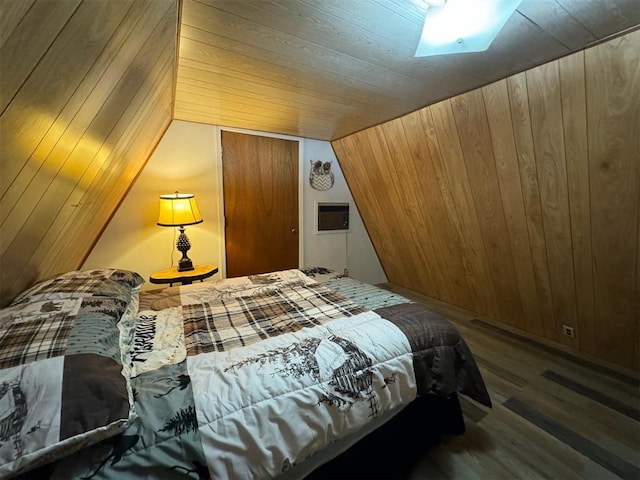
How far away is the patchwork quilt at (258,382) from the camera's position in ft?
2.60

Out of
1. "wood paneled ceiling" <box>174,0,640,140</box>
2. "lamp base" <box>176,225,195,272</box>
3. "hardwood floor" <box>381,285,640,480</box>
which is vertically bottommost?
"hardwood floor" <box>381,285,640,480</box>

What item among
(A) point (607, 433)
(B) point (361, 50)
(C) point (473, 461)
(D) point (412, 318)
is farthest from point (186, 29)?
(A) point (607, 433)

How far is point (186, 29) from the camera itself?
1284mm

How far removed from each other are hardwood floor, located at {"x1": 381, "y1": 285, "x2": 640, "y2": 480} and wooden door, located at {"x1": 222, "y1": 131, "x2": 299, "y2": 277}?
2356mm

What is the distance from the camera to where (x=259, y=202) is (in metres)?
3.21

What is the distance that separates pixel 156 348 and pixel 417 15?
188cm

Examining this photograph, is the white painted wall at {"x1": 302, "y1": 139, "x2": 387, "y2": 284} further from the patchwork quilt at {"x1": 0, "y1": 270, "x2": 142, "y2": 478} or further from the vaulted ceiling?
the patchwork quilt at {"x1": 0, "y1": 270, "x2": 142, "y2": 478}

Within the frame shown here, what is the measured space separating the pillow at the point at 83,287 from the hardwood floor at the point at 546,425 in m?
1.81

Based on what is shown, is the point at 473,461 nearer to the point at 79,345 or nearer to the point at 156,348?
the point at 156,348

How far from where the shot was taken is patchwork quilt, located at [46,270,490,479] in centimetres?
79

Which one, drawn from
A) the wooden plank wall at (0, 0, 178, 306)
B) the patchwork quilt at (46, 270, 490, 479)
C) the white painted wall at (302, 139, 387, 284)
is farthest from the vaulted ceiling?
the white painted wall at (302, 139, 387, 284)

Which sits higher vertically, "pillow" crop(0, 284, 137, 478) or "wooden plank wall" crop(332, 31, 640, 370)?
"wooden plank wall" crop(332, 31, 640, 370)

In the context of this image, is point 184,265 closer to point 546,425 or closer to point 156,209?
point 156,209

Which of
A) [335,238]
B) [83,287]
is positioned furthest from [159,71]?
[335,238]
